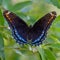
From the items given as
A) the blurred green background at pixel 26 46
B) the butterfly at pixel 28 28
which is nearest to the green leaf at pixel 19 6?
the blurred green background at pixel 26 46

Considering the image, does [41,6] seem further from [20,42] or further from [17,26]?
[20,42]

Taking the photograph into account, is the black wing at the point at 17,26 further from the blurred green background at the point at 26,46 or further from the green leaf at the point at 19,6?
the green leaf at the point at 19,6

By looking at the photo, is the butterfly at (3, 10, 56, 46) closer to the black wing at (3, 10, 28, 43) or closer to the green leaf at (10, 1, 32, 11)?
the black wing at (3, 10, 28, 43)

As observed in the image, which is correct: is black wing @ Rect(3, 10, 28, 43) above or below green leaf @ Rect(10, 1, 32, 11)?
below

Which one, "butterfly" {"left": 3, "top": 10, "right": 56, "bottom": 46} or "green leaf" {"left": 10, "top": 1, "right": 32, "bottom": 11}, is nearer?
"butterfly" {"left": 3, "top": 10, "right": 56, "bottom": 46}

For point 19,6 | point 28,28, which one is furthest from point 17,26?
point 19,6

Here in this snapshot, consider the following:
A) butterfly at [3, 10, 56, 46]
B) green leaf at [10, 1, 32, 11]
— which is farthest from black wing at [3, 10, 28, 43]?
green leaf at [10, 1, 32, 11]

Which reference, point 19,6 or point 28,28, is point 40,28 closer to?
point 28,28
